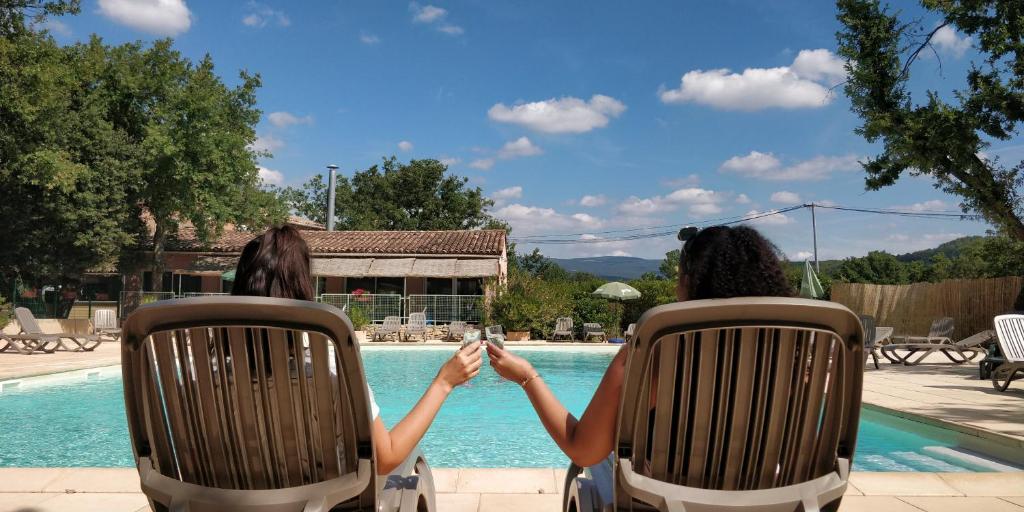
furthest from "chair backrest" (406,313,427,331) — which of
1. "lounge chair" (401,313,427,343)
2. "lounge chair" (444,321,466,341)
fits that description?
"lounge chair" (444,321,466,341)

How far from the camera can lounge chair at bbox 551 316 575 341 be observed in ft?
65.1

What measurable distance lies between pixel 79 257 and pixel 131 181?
11.2 feet

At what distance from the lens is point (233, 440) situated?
5.12 ft

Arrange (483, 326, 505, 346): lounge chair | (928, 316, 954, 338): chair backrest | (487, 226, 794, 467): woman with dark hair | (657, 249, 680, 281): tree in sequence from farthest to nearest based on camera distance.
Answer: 1. (657, 249, 680, 281): tree
2. (928, 316, 954, 338): chair backrest
3. (483, 326, 505, 346): lounge chair
4. (487, 226, 794, 467): woman with dark hair

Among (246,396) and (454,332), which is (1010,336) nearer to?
(246,396)

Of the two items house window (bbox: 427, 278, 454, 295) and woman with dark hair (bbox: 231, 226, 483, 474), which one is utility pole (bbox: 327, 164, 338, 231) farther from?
woman with dark hair (bbox: 231, 226, 483, 474)

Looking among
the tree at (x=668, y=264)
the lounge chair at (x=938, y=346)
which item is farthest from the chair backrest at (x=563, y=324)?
the tree at (x=668, y=264)

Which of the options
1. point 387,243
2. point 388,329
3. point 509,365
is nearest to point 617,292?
point 388,329

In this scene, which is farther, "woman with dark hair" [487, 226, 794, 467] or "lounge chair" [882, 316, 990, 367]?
"lounge chair" [882, 316, 990, 367]

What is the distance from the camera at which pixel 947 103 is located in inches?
540

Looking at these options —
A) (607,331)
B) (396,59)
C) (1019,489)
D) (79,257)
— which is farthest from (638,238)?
(1019,489)

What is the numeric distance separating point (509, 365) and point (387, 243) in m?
26.4

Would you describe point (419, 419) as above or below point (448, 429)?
above

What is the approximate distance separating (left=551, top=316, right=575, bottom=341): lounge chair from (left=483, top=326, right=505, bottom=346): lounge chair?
17.8 meters
